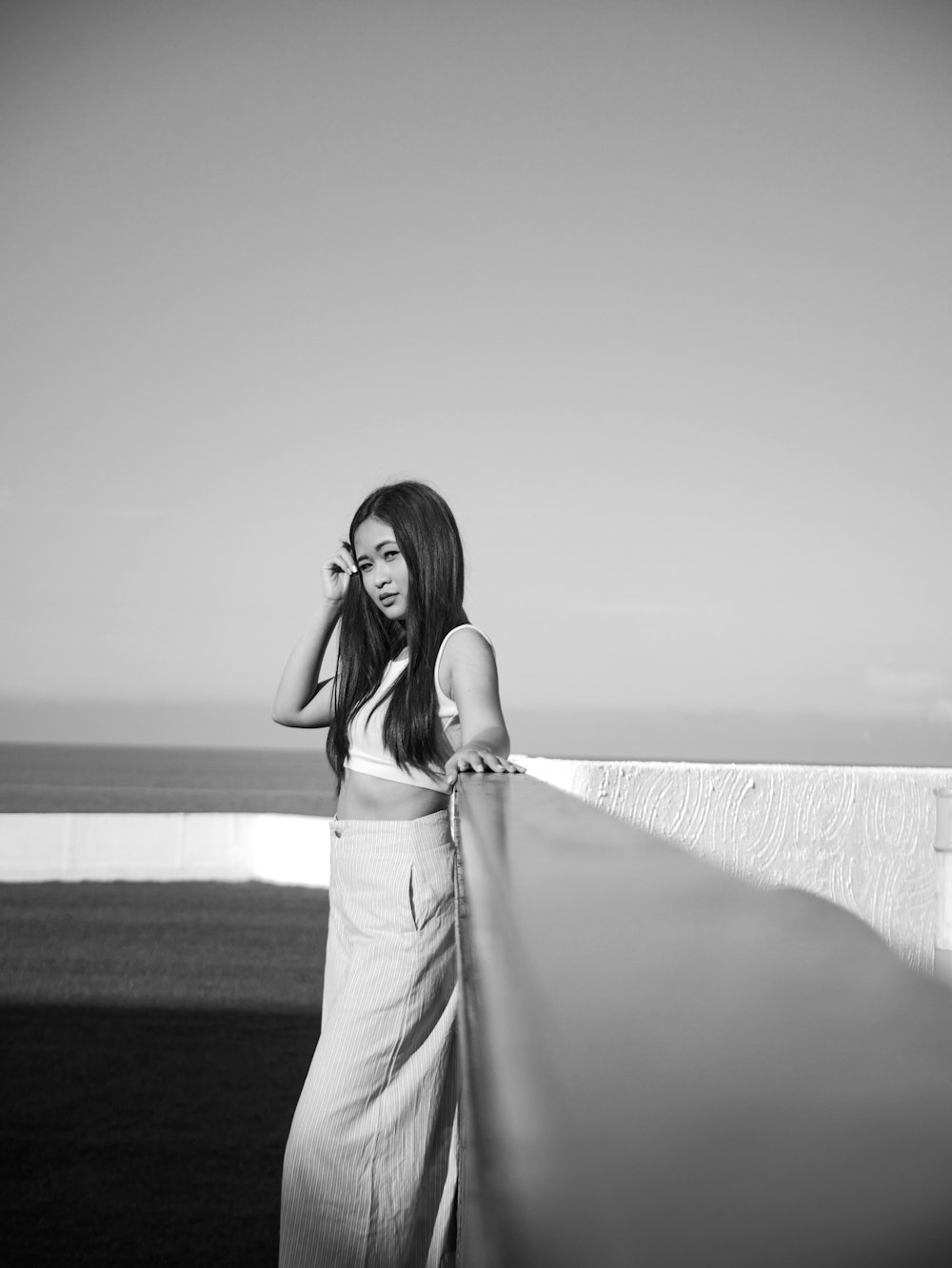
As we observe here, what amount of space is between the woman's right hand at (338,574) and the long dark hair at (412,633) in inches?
5.4

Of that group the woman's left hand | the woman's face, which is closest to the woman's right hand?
the woman's face

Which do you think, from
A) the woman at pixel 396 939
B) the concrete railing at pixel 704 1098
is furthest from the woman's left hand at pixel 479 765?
the concrete railing at pixel 704 1098

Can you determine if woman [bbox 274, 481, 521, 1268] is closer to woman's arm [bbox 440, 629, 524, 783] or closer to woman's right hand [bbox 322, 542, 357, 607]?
woman's arm [bbox 440, 629, 524, 783]

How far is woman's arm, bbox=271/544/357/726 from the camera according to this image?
10.2 ft

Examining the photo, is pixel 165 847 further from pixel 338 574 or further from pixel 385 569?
pixel 385 569

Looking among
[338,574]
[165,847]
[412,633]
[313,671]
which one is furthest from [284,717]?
[165,847]

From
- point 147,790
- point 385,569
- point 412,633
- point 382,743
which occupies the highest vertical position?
point 385,569

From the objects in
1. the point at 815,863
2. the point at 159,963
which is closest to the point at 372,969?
the point at 815,863

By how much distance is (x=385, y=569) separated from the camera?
2.78 meters

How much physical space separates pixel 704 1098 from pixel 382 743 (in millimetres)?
2296

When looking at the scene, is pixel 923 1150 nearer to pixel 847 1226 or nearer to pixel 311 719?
pixel 847 1226

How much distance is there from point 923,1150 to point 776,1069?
2.2 inches

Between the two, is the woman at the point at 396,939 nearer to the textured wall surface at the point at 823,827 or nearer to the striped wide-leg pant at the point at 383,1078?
the striped wide-leg pant at the point at 383,1078

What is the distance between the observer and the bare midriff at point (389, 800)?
8.13 feet
